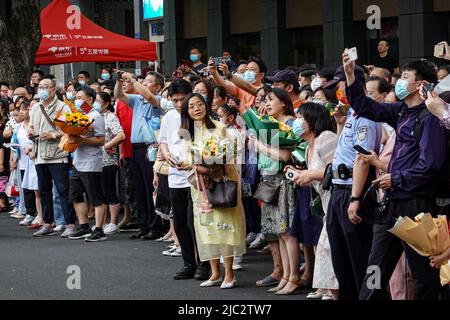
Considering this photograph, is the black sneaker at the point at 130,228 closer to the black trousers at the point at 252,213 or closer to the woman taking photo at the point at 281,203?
the black trousers at the point at 252,213

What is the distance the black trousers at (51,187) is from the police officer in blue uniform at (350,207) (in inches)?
255

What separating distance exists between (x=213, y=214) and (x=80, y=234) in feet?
14.2

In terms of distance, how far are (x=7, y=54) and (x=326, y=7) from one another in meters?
7.28

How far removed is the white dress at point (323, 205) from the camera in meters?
8.71

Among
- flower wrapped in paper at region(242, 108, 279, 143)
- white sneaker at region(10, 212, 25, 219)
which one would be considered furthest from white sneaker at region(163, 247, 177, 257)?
white sneaker at region(10, 212, 25, 219)

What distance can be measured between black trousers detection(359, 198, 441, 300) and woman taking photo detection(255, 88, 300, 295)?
2.02m

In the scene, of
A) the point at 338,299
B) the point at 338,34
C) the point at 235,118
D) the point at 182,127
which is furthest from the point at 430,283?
the point at 338,34

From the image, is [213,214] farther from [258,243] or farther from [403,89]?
[403,89]

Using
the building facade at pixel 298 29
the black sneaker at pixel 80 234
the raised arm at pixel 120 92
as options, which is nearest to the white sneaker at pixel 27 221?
the black sneaker at pixel 80 234

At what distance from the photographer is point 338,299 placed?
855 cm

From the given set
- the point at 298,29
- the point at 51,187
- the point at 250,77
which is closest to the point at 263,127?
the point at 250,77

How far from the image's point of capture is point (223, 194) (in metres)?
9.69

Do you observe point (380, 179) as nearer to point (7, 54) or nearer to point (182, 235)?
point (182, 235)

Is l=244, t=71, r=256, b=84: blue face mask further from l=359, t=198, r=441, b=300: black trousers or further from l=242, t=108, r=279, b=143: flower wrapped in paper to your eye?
l=359, t=198, r=441, b=300: black trousers
